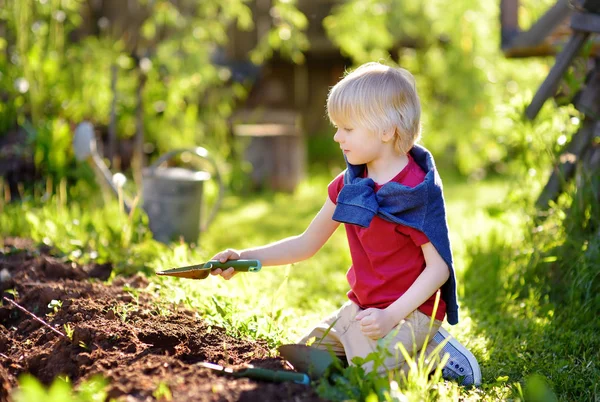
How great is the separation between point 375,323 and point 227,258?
0.57 meters

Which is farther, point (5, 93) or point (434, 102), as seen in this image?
point (434, 102)

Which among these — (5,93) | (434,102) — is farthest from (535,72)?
(5,93)

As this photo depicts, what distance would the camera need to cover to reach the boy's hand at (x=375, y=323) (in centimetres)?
223

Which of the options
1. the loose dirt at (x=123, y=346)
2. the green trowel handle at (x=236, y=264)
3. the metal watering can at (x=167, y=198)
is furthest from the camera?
the metal watering can at (x=167, y=198)

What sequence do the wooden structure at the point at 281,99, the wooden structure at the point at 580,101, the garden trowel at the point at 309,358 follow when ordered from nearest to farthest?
the garden trowel at the point at 309,358 → the wooden structure at the point at 580,101 → the wooden structure at the point at 281,99

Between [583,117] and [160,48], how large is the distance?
12.3 ft

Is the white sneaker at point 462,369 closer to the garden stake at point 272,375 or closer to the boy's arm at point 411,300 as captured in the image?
the boy's arm at point 411,300

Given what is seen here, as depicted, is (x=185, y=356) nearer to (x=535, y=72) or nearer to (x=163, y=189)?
(x=163, y=189)

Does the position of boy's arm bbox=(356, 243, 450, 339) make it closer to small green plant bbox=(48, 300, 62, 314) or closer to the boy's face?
the boy's face

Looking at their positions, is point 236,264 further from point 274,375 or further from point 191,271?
point 274,375

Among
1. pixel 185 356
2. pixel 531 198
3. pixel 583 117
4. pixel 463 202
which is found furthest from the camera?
pixel 463 202

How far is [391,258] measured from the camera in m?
2.40

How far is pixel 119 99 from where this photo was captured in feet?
19.8

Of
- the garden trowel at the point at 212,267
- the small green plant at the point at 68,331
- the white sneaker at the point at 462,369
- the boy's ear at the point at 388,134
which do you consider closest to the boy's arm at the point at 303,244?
the garden trowel at the point at 212,267
